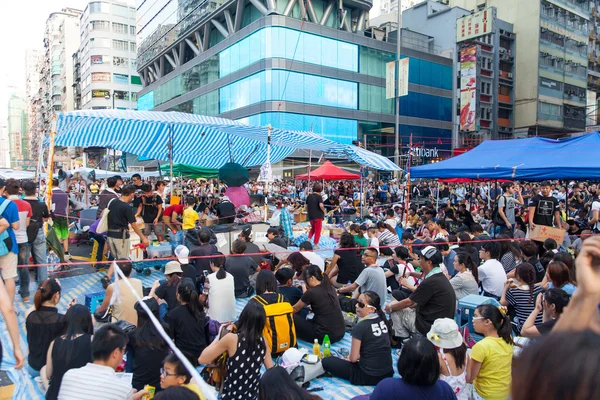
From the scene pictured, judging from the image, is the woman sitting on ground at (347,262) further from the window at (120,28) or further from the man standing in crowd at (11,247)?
the window at (120,28)

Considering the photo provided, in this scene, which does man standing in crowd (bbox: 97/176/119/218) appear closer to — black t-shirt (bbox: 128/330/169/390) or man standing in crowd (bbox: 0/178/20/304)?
man standing in crowd (bbox: 0/178/20/304)

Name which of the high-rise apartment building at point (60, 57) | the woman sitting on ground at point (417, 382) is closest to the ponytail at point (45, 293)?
the woman sitting on ground at point (417, 382)

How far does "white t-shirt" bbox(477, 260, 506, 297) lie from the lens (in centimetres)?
629

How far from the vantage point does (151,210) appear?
10.3 meters

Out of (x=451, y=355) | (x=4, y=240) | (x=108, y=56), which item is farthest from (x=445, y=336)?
(x=108, y=56)

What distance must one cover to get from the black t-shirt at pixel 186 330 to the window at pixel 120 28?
259 ft

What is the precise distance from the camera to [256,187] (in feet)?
89.9

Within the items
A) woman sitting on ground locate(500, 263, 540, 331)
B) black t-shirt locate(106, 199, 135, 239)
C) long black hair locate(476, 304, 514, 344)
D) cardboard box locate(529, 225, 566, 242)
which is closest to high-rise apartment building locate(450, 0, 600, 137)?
cardboard box locate(529, 225, 566, 242)

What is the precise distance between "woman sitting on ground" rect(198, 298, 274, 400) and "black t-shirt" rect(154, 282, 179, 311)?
5.52 ft

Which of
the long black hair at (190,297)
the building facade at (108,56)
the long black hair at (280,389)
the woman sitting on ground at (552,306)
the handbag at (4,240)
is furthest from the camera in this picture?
the building facade at (108,56)

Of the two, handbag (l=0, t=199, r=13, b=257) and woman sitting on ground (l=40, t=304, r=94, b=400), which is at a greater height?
handbag (l=0, t=199, r=13, b=257)

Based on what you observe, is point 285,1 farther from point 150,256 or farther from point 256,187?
point 150,256

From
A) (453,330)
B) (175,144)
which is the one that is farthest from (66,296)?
(175,144)

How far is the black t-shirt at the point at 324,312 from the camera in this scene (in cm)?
530
